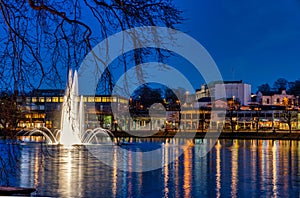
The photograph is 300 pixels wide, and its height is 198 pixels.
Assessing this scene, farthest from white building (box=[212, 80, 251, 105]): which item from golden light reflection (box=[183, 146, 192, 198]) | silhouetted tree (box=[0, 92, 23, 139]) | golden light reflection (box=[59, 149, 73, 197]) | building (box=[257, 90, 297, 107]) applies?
silhouetted tree (box=[0, 92, 23, 139])

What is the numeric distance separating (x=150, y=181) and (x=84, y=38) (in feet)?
31.2

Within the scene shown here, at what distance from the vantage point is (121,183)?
13.5 m

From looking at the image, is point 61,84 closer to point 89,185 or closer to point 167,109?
point 89,185

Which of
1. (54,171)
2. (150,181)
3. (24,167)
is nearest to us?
(150,181)

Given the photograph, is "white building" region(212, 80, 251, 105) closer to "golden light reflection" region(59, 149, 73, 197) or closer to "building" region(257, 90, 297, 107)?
"building" region(257, 90, 297, 107)

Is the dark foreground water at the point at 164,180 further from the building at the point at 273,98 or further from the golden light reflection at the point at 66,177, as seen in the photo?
the building at the point at 273,98

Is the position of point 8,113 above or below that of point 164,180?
above

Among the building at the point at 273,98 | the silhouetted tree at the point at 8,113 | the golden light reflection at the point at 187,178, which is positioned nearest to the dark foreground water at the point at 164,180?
the golden light reflection at the point at 187,178

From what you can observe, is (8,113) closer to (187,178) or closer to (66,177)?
(66,177)

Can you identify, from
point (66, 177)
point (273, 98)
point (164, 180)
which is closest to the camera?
point (164, 180)

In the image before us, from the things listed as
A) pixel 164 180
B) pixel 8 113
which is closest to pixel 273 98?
pixel 164 180

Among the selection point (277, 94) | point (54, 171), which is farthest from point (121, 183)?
point (277, 94)

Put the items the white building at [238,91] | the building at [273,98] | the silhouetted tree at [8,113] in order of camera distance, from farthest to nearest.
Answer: the white building at [238,91] < the building at [273,98] < the silhouetted tree at [8,113]

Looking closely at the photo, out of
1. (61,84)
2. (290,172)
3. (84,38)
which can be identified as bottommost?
(290,172)
